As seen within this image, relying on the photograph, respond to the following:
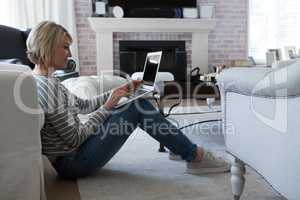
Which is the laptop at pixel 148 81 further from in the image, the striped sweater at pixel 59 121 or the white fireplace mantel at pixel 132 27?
the white fireplace mantel at pixel 132 27

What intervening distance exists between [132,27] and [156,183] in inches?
138

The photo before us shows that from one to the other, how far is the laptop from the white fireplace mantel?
9.01 feet

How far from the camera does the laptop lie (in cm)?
161

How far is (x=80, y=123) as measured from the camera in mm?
1525

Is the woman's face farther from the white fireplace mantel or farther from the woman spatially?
the white fireplace mantel

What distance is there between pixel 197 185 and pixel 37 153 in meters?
0.74

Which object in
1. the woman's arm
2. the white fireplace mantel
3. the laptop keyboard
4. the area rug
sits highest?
the white fireplace mantel

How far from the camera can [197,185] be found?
5.16 feet

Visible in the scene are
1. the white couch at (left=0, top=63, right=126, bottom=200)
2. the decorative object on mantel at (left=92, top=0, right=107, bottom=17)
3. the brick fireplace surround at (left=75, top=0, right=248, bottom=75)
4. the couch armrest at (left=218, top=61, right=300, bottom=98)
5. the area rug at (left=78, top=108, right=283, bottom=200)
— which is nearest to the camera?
the couch armrest at (left=218, top=61, right=300, bottom=98)

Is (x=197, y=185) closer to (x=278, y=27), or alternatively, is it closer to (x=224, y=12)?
(x=224, y=12)

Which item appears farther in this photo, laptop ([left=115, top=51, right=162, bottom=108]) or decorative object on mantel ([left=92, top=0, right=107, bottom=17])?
decorative object on mantel ([left=92, top=0, right=107, bottom=17])

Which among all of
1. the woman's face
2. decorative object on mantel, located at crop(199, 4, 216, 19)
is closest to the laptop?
the woman's face

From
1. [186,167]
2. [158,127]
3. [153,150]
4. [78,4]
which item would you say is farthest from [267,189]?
[78,4]

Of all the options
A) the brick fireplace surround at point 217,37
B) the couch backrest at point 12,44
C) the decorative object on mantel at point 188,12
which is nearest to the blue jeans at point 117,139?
the couch backrest at point 12,44
